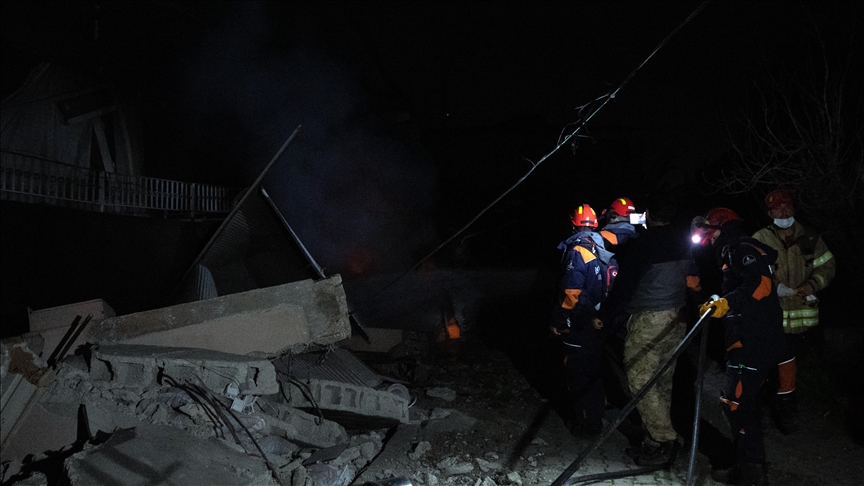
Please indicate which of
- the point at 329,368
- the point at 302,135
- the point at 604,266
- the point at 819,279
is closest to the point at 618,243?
the point at 604,266

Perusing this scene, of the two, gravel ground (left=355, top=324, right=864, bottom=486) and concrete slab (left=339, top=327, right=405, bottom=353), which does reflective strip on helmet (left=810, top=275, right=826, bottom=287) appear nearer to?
gravel ground (left=355, top=324, right=864, bottom=486)

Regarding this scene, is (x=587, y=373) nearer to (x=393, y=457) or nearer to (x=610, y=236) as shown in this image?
(x=610, y=236)

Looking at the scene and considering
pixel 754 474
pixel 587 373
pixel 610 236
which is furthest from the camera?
pixel 610 236

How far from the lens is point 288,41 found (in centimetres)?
1180

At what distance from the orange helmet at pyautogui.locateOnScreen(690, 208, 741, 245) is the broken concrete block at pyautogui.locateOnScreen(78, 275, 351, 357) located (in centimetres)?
303

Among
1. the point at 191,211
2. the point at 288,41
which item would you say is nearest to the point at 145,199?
the point at 191,211

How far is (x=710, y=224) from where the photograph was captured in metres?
4.14

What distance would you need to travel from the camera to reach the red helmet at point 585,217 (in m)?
4.83

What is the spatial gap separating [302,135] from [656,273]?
910 centimetres

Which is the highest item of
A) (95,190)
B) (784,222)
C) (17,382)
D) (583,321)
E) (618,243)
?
(95,190)

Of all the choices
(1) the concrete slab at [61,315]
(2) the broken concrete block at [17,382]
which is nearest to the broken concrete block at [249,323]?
(1) the concrete slab at [61,315]

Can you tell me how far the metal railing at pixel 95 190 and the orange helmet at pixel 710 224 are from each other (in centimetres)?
795

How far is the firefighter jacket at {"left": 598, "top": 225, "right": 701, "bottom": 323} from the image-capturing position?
4215mm

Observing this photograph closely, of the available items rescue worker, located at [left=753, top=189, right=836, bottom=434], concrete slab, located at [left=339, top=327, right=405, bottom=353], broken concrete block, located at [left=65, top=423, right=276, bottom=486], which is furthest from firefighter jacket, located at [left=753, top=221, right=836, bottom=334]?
concrete slab, located at [left=339, top=327, right=405, bottom=353]
